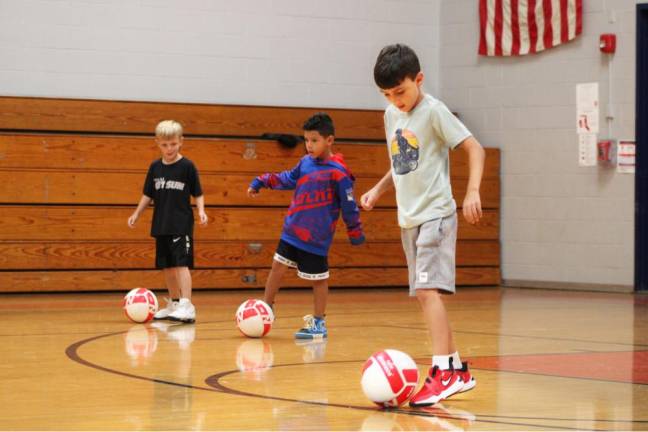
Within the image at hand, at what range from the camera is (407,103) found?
4840mm

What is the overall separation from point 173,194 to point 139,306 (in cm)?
98

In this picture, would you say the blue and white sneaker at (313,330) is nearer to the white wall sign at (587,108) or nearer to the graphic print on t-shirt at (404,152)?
the graphic print on t-shirt at (404,152)

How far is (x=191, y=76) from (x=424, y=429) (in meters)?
9.05

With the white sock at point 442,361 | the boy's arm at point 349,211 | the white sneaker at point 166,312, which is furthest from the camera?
the white sneaker at point 166,312

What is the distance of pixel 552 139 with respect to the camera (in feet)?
42.1

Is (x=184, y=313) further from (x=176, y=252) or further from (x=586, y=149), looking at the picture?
(x=586, y=149)

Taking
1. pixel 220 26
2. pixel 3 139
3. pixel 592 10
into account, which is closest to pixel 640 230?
pixel 592 10

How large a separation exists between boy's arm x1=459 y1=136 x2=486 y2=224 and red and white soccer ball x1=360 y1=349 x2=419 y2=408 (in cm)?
67

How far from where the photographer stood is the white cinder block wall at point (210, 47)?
1161 centimetres

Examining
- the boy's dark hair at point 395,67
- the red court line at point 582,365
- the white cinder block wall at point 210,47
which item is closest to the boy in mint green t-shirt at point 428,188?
the boy's dark hair at point 395,67

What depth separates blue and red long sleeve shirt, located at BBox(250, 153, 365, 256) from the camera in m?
7.34

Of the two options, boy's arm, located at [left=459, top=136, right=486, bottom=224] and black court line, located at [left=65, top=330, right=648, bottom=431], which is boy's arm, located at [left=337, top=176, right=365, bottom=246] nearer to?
black court line, located at [left=65, top=330, right=648, bottom=431]

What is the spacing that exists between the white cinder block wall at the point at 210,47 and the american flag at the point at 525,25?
2.69ft

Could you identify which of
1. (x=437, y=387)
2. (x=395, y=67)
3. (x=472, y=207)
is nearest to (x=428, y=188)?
(x=472, y=207)
